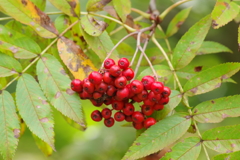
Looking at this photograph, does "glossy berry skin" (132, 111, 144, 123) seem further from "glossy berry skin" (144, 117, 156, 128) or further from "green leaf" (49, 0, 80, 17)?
"green leaf" (49, 0, 80, 17)

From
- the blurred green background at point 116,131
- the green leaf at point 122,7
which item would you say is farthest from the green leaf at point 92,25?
the blurred green background at point 116,131

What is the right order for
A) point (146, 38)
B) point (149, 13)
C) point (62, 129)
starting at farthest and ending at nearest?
1. point (62, 129)
2. point (149, 13)
3. point (146, 38)

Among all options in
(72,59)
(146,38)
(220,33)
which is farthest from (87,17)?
(220,33)

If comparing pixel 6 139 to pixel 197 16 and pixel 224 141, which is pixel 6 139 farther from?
pixel 197 16

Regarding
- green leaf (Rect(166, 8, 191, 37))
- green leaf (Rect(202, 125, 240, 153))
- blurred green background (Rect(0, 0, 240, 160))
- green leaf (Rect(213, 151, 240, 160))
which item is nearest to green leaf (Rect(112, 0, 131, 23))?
green leaf (Rect(166, 8, 191, 37))

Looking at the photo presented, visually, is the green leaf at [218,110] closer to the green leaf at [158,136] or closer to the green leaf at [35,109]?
the green leaf at [158,136]

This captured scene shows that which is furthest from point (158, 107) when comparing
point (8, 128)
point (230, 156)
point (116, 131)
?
point (116, 131)
